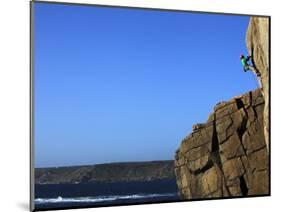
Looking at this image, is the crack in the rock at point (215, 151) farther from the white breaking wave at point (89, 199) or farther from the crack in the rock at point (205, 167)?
the white breaking wave at point (89, 199)

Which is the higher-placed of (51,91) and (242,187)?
(51,91)

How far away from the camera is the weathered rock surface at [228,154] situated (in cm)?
579

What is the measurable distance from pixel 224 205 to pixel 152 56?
1445mm

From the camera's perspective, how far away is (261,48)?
5.95 m

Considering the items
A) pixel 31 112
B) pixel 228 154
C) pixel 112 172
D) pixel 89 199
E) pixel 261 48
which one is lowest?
pixel 89 199

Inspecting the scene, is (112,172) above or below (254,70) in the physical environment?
below

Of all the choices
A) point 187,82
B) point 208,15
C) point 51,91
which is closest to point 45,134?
point 51,91

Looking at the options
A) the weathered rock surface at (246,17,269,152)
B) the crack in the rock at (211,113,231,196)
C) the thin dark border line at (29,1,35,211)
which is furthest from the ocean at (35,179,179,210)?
the weathered rock surface at (246,17,269,152)

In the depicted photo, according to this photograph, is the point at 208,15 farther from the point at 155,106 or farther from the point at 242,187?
the point at 242,187

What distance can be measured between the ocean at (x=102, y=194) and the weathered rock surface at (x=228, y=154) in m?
0.22

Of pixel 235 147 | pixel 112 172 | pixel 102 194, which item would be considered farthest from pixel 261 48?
pixel 102 194

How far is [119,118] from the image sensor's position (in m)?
5.53

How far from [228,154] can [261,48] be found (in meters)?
1.02

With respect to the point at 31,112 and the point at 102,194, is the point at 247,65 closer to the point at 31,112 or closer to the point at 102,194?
the point at 102,194
